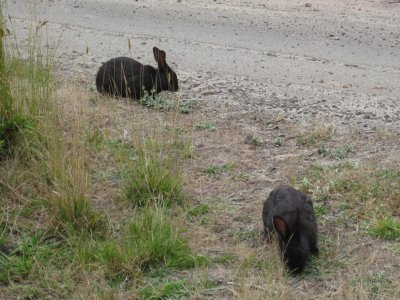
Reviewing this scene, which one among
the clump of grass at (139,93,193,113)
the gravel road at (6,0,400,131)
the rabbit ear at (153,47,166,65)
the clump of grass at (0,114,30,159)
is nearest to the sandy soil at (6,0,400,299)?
the gravel road at (6,0,400,131)

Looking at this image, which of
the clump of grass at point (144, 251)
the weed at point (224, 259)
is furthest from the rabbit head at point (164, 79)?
the weed at point (224, 259)

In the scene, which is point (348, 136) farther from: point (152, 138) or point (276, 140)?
point (152, 138)

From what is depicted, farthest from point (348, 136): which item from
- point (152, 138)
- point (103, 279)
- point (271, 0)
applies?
point (271, 0)

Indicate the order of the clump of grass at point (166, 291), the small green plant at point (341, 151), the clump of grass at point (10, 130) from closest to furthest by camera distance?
the clump of grass at point (166, 291)
the clump of grass at point (10, 130)
the small green plant at point (341, 151)

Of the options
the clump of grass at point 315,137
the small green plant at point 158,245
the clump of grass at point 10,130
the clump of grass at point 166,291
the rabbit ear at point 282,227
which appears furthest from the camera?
the clump of grass at point 315,137

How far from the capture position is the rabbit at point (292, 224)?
15.7ft

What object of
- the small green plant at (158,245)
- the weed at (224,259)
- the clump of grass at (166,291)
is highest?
the small green plant at (158,245)

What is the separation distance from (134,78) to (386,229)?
3786mm

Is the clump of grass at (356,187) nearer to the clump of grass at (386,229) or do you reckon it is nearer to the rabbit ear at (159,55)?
the clump of grass at (386,229)

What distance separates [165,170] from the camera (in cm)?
564

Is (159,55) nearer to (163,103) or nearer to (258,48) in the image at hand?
(163,103)

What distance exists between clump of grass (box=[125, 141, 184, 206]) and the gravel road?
1.52 metres

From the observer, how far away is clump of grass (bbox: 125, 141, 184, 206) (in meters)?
5.56

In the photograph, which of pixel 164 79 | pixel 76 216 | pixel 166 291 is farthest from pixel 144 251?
pixel 164 79
